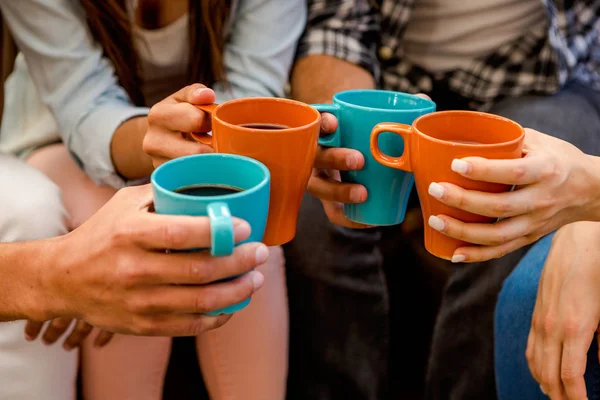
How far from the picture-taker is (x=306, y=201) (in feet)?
3.75

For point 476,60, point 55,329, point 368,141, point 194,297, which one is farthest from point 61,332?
point 476,60

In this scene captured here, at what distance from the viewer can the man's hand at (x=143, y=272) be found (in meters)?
0.53

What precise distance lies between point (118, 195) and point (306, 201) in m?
0.56

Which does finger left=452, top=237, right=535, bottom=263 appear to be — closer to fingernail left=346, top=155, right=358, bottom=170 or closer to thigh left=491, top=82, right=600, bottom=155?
fingernail left=346, top=155, right=358, bottom=170

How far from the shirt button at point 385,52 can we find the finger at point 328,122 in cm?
58

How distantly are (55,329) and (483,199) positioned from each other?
64 centimetres

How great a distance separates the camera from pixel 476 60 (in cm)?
125

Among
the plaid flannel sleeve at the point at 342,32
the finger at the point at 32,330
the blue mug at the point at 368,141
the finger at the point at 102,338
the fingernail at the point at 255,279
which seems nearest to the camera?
the fingernail at the point at 255,279

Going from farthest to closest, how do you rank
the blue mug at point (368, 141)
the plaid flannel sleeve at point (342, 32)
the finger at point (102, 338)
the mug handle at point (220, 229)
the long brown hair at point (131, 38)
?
the plaid flannel sleeve at point (342, 32) → the long brown hair at point (131, 38) → the finger at point (102, 338) → the blue mug at point (368, 141) → the mug handle at point (220, 229)

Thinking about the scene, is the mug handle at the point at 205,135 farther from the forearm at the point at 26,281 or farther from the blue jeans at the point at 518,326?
the blue jeans at the point at 518,326

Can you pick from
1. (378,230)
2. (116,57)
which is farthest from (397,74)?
(116,57)

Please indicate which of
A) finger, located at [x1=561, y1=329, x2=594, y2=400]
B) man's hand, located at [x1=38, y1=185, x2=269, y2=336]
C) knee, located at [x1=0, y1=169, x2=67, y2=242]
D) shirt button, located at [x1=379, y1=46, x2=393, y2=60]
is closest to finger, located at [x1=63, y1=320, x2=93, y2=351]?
knee, located at [x1=0, y1=169, x2=67, y2=242]

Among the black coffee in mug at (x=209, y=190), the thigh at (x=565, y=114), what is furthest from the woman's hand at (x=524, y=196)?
the thigh at (x=565, y=114)

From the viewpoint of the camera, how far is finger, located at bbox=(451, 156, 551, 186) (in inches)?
23.9
